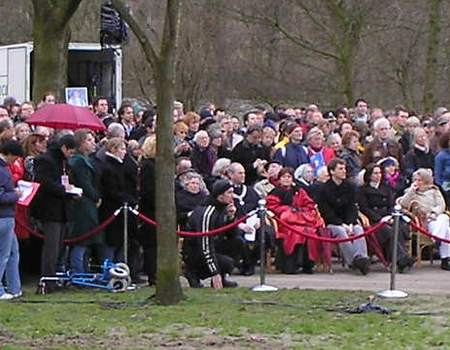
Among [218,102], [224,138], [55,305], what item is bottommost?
[55,305]

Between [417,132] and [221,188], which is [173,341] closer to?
[221,188]

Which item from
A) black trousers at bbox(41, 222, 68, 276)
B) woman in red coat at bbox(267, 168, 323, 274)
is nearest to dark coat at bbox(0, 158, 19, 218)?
black trousers at bbox(41, 222, 68, 276)

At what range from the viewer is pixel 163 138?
1356cm

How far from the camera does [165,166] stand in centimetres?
1359

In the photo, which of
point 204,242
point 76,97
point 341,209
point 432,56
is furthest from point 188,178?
point 432,56

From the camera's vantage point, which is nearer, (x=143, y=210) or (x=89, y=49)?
(x=143, y=210)

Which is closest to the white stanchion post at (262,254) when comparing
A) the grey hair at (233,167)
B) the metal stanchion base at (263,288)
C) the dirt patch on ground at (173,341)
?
the metal stanchion base at (263,288)

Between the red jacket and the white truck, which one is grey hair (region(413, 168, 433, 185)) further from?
the white truck

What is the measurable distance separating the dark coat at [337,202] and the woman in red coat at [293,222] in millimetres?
198

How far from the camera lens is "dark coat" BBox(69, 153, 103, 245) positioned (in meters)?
15.2

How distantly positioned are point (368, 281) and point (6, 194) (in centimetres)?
523

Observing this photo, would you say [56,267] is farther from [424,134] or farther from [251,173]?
[424,134]

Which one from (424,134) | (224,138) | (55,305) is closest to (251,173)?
(224,138)

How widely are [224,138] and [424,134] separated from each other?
3213 mm
